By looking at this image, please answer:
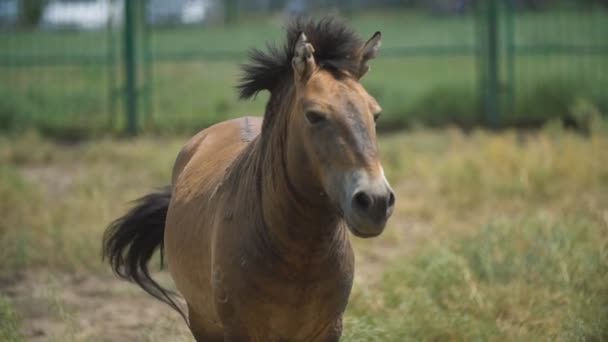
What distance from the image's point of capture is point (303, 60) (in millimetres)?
3363

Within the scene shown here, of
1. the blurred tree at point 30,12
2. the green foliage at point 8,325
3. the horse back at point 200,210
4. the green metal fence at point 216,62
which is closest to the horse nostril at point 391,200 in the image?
the horse back at point 200,210

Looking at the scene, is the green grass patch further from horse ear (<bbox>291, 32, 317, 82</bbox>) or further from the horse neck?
horse ear (<bbox>291, 32, 317, 82</bbox>)

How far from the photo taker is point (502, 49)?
13.0 m

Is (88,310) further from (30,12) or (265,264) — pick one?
(30,12)

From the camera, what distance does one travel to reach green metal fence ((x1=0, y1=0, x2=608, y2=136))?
41.1ft

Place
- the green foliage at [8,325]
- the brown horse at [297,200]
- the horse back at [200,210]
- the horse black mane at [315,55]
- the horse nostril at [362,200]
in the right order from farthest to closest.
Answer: the green foliage at [8,325]
the horse back at [200,210]
the horse black mane at [315,55]
the brown horse at [297,200]
the horse nostril at [362,200]

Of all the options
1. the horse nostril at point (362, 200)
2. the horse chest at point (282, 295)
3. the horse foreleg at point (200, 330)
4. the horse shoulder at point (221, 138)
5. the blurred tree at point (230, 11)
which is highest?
the horse nostril at point (362, 200)

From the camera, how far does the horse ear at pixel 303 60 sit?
3.35 metres

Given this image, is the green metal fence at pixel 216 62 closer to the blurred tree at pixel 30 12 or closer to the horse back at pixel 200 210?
the blurred tree at pixel 30 12

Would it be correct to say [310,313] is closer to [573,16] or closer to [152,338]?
[152,338]

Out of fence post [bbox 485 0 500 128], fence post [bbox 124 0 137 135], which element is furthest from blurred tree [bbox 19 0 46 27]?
fence post [bbox 485 0 500 128]

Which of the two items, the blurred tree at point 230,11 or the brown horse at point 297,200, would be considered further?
the blurred tree at point 230,11

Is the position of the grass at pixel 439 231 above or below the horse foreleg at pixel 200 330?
below

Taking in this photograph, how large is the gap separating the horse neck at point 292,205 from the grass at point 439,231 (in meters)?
1.15
